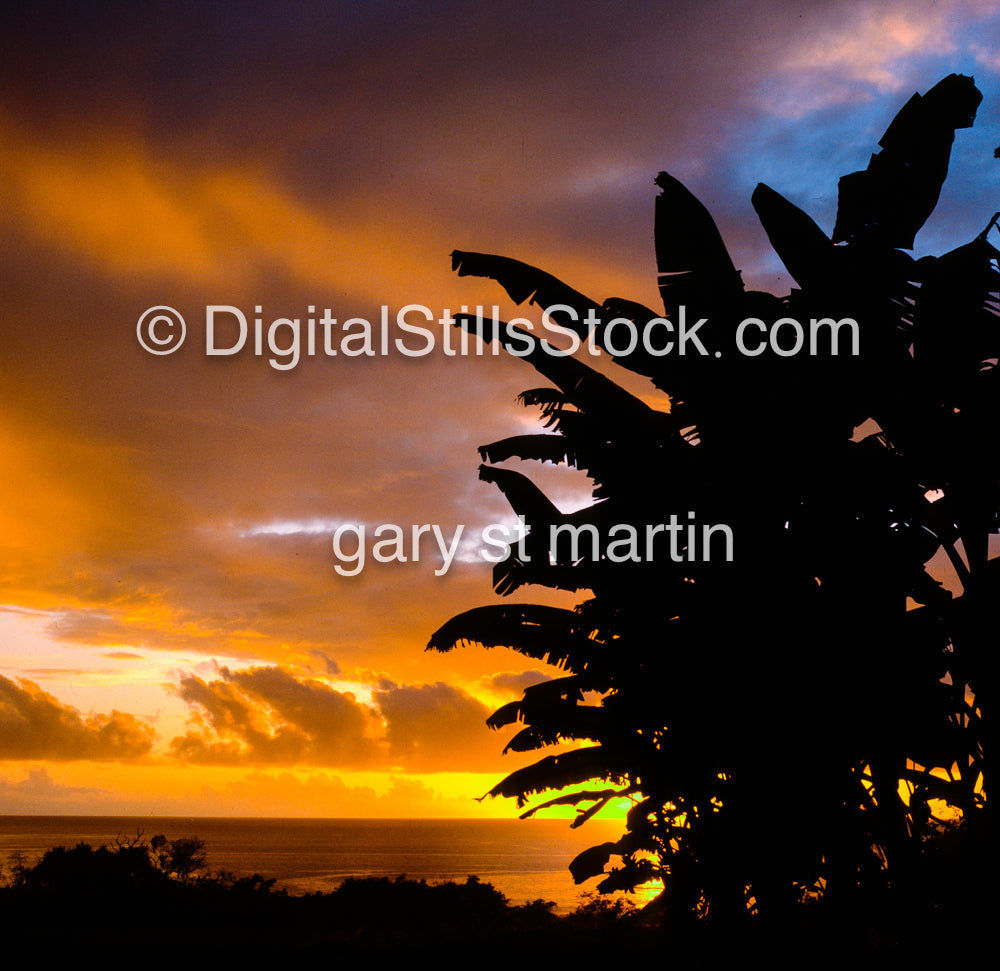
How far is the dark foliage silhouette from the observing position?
19.1 feet

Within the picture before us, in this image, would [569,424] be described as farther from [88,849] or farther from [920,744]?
[88,849]

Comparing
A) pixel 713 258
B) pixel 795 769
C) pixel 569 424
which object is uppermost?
pixel 713 258

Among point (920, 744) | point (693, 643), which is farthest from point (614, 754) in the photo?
point (920, 744)

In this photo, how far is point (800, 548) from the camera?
6094mm

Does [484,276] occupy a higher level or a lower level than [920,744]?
higher

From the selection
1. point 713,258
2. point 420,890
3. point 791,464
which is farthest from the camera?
point 420,890

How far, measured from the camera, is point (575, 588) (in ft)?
24.4

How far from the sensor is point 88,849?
970 inches

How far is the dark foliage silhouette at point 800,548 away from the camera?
5828 millimetres

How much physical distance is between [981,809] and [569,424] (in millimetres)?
4526

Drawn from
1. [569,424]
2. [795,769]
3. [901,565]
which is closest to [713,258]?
[569,424]

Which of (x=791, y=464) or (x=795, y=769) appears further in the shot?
(x=791, y=464)

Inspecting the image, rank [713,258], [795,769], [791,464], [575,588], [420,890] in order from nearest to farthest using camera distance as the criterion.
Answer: [795,769]
[791,464]
[713,258]
[575,588]
[420,890]

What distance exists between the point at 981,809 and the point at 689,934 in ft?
8.45
